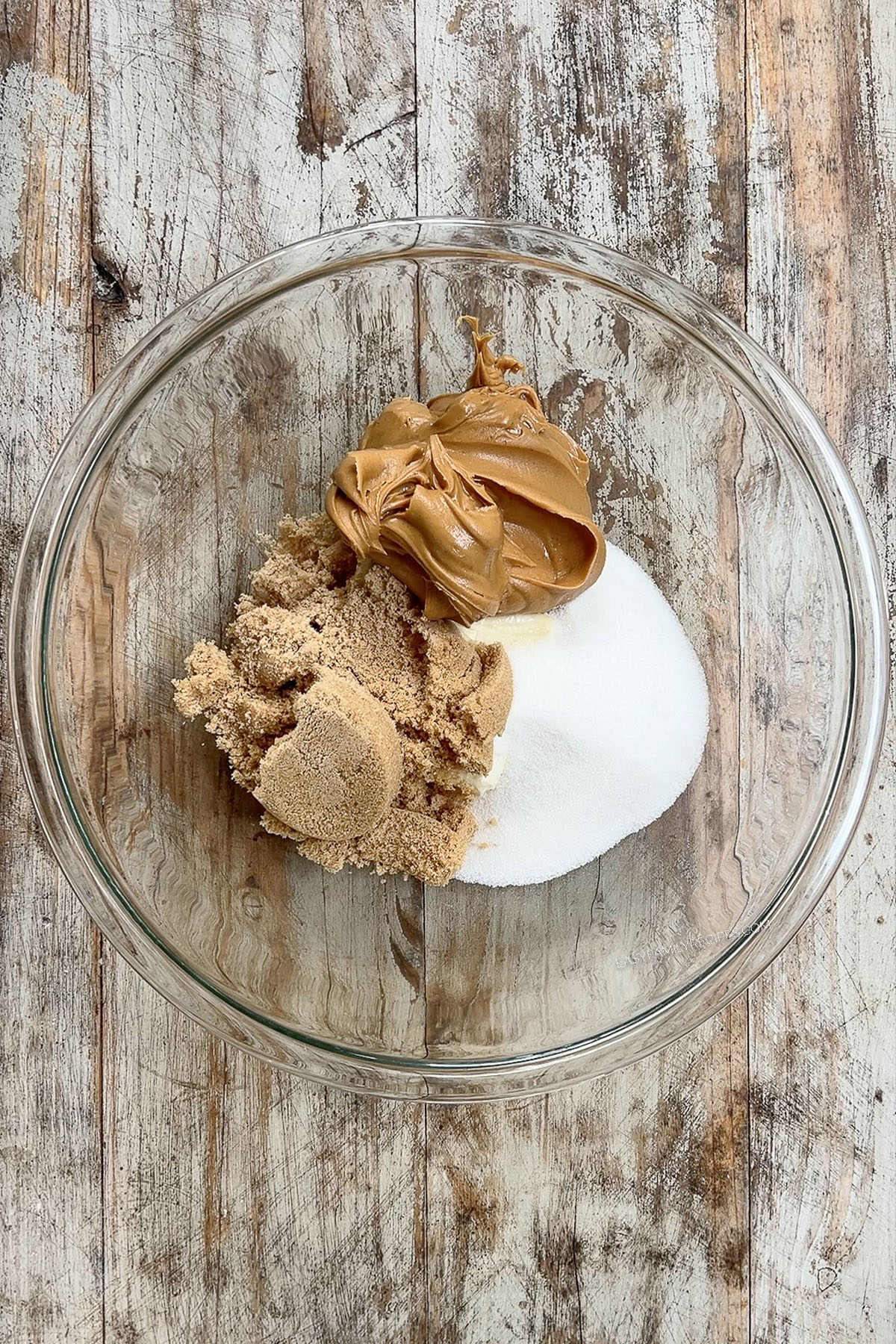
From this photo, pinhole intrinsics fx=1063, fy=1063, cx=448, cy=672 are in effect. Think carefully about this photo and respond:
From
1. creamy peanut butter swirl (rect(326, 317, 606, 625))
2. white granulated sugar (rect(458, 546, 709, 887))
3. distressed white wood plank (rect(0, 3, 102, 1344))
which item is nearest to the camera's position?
creamy peanut butter swirl (rect(326, 317, 606, 625))

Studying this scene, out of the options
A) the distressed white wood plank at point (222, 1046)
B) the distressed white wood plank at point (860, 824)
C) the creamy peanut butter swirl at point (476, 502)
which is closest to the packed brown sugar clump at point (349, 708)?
the creamy peanut butter swirl at point (476, 502)

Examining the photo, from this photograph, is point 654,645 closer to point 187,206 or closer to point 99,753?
point 99,753

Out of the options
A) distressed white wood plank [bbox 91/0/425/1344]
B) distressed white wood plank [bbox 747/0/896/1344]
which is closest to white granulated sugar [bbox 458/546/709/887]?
distressed white wood plank [bbox 91/0/425/1344]

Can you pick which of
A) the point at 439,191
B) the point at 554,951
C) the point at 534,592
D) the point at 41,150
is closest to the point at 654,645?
the point at 534,592

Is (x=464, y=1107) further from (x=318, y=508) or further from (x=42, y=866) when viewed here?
(x=318, y=508)

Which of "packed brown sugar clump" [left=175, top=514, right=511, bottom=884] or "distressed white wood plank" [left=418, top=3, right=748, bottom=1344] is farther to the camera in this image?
"distressed white wood plank" [left=418, top=3, right=748, bottom=1344]

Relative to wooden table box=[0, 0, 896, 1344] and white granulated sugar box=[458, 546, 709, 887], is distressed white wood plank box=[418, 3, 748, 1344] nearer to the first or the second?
wooden table box=[0, 0, 896, 1344]

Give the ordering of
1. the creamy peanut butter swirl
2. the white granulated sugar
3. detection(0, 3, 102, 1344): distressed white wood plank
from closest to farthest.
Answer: the creamy peanut butter swirl < the white granulated sugar < detection(0, 3, 102, 1344): distressed white wood plank

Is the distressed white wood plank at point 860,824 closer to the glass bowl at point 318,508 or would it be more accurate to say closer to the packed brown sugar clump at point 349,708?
the glass bowl at point 318,508
